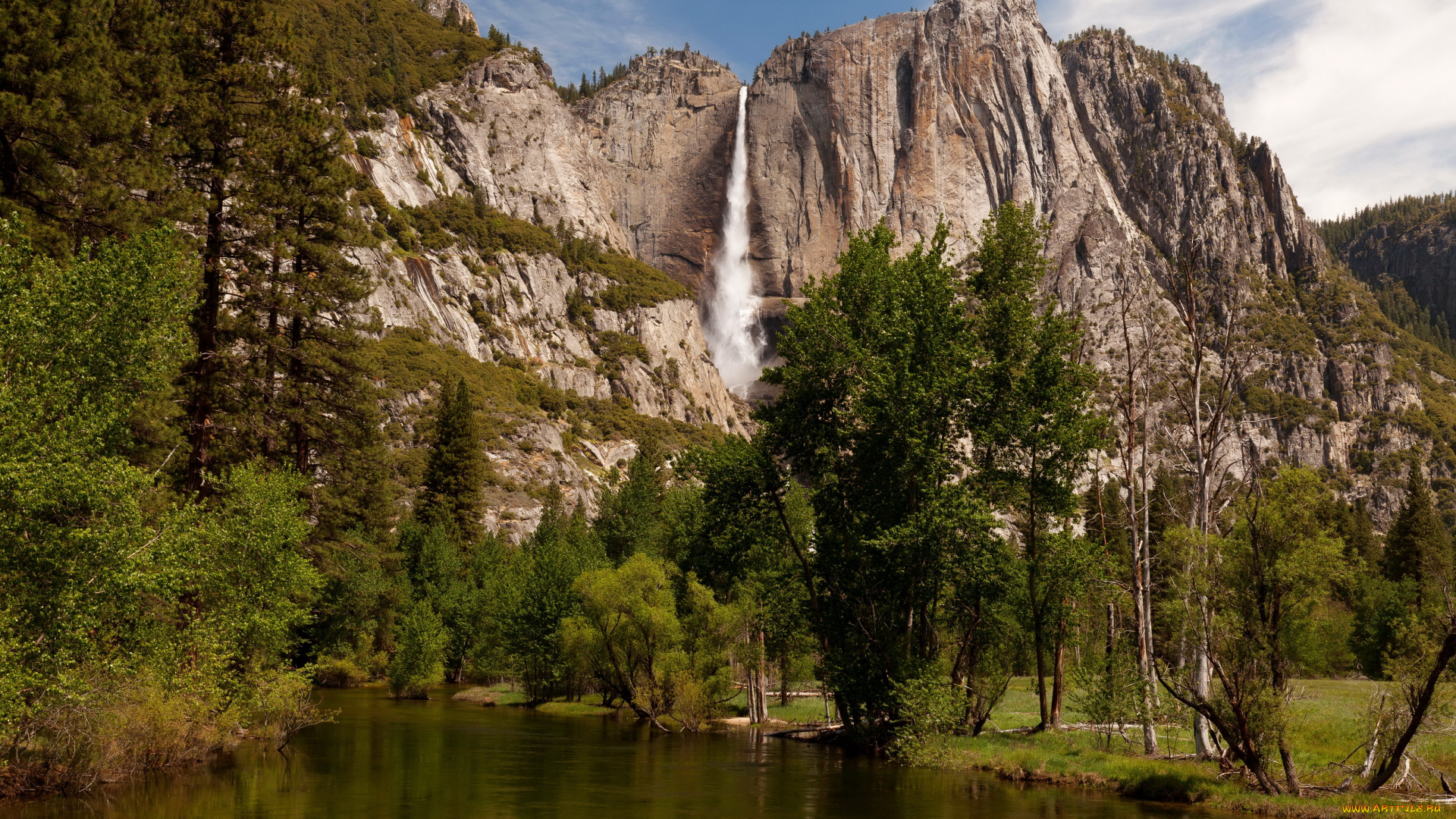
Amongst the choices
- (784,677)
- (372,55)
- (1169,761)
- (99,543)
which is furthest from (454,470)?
(372,55)

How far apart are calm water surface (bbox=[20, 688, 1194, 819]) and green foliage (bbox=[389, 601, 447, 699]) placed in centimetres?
2002

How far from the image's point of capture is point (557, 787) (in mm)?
24031

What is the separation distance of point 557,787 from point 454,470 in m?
57.1

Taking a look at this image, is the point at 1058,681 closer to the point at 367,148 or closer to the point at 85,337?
the point at 85,337

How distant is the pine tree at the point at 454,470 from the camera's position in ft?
250

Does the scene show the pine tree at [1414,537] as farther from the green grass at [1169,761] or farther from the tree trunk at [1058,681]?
the tree trunk at [1058,681]

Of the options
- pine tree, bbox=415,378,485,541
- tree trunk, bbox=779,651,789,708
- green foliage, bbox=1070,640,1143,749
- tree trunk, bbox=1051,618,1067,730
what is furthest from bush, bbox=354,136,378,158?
green foliage, bbox=1070,640,1143,749

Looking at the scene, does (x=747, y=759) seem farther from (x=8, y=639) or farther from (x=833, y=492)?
(x=8, y=639)

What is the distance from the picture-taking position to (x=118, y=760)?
836 inches

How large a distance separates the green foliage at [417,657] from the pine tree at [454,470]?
61.1 feet

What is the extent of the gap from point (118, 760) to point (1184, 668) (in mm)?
25529

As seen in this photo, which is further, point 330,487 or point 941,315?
point 330,487

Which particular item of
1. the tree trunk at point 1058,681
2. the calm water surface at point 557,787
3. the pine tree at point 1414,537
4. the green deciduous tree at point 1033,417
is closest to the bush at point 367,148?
the calm water surface at point 557,787

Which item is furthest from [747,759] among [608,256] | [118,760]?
[608,256]
